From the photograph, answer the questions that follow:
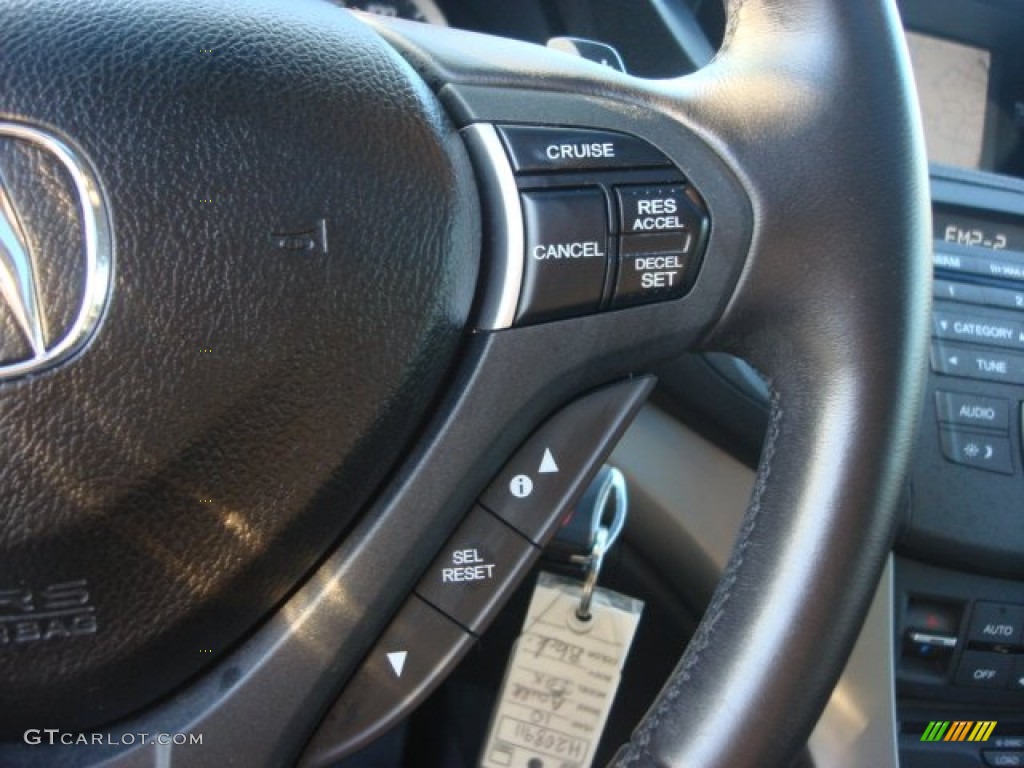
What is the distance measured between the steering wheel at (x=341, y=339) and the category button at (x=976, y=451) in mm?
509

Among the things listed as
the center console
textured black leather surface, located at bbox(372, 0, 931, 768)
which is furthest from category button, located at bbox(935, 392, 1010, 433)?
textured black leather surface, located at bbox(372, 0, 931, 768)

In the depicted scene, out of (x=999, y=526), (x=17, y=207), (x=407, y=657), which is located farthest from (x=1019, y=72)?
(x=17, y=207)

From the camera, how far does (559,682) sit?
0.93 metres

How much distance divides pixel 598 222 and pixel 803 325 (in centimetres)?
16

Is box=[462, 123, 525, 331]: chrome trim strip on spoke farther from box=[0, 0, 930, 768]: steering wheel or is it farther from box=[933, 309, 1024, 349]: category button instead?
box=[933, 309, 1024, 349]: category button

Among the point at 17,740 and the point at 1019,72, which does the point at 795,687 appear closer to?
the point at 17,740

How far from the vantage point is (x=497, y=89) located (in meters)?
0.83

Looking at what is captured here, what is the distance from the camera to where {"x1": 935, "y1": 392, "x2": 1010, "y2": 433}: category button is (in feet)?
4.22

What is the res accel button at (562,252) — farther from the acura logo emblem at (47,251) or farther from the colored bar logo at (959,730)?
the colored bar logo at (959,730)

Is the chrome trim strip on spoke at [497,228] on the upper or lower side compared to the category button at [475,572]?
upper

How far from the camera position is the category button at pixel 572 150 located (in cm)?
81

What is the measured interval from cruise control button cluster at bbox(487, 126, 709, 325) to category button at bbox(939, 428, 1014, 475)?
59 centimetres
